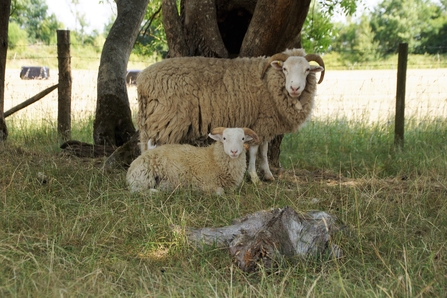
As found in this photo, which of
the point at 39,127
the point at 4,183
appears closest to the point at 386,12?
the point at 39,127

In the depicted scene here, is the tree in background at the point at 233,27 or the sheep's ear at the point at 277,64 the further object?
the tree in background at the point at 233,27

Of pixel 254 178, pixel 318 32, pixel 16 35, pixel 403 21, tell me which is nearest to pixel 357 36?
pixel 403 21

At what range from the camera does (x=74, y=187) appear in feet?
18.0

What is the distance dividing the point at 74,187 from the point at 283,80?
100 inches

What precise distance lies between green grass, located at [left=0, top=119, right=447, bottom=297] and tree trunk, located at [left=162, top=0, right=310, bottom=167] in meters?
1.61

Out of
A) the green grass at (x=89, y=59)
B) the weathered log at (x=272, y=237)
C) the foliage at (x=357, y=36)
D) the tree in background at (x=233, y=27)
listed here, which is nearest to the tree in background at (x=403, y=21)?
the foliage at (x=357, y=36)

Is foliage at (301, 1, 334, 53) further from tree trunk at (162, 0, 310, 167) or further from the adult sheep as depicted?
the adult sheep

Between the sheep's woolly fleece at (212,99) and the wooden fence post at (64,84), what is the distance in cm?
314

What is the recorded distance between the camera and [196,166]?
552 cm

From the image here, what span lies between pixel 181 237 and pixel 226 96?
8.23 ft

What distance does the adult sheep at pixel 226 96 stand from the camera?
6.03 m

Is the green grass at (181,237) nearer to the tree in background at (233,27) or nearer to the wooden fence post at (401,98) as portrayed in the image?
the tree in background at (233,27)

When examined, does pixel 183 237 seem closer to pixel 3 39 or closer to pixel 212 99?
pixel 212 99

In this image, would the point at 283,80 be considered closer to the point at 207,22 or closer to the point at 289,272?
the point at 207,22
